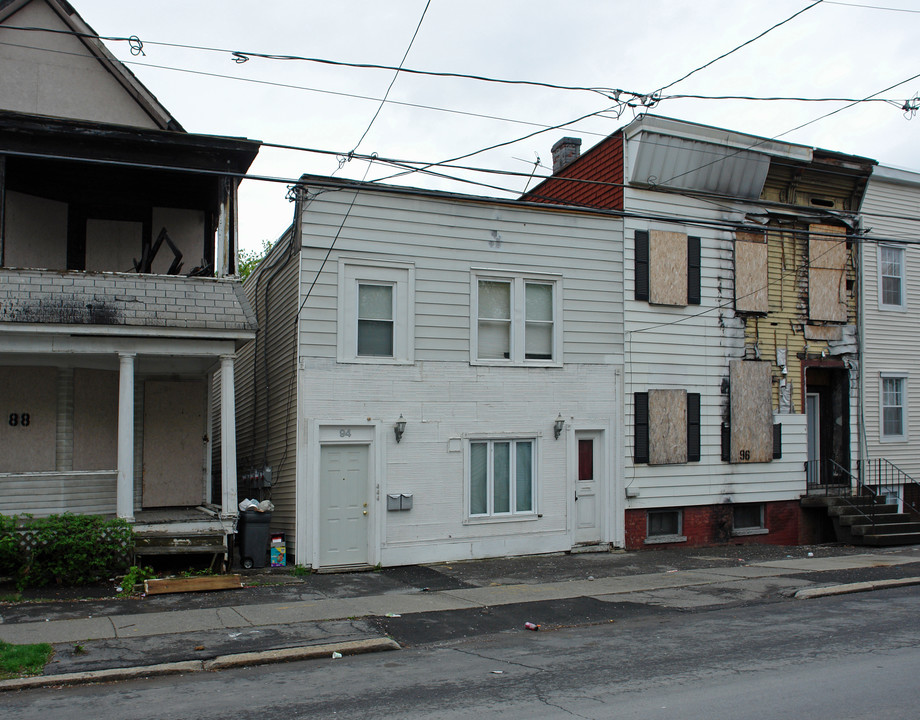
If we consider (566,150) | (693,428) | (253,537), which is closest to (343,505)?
(253,537)

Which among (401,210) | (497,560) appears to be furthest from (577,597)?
(401,210)

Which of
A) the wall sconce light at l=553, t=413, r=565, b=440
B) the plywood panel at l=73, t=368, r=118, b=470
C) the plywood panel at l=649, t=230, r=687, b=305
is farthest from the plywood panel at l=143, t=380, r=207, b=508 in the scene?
the plywood panel at l=649, t=230, r=687, b=305

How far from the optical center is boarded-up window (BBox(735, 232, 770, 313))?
1731cm

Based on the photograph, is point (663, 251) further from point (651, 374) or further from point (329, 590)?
point (329, 590)

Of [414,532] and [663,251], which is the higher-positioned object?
[663,251]

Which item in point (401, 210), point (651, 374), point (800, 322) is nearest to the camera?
point (401, 210)

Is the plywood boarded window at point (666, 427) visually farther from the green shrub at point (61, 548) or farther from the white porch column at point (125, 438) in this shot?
the green shrub at point (61, 548)

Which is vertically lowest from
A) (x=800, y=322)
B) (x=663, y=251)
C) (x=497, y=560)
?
(x=497, y=560)

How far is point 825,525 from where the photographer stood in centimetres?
1811

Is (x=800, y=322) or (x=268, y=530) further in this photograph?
(x=800, y=322)

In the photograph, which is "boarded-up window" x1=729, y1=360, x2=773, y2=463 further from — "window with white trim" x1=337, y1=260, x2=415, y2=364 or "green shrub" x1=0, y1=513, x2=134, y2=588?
"green shrub" x1=0, y1=513, x2=134, y2=588

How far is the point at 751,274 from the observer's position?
17.4 metres

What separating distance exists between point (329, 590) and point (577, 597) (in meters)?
3.56

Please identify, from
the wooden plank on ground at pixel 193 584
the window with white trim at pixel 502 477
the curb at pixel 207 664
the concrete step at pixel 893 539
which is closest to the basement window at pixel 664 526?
the window with white trim at pixel 502 477
